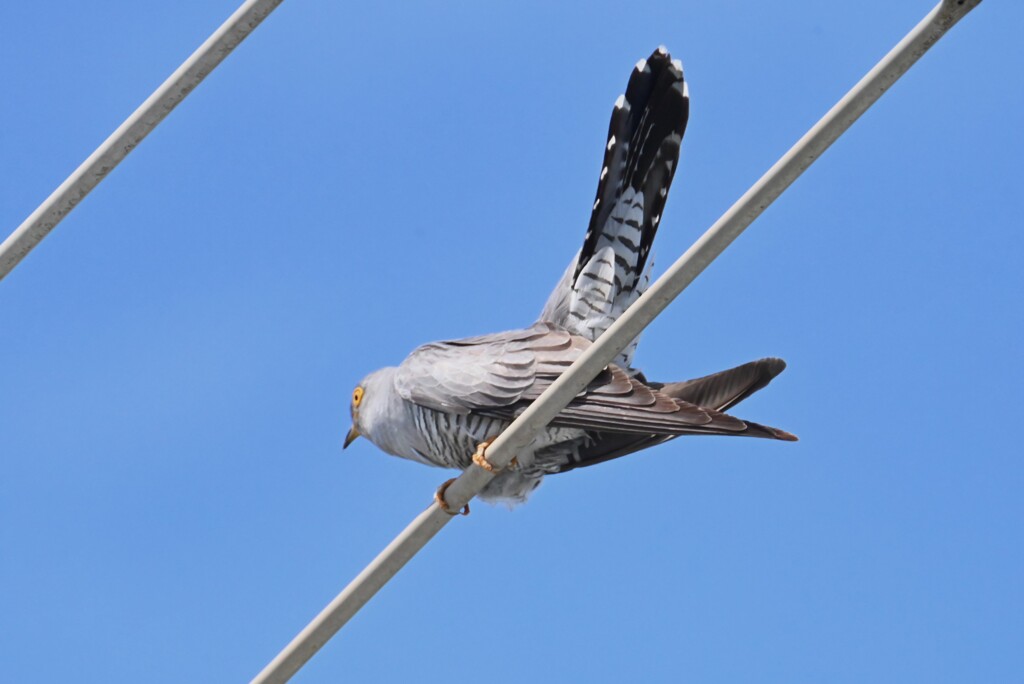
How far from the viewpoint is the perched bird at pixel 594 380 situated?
5.30 metres

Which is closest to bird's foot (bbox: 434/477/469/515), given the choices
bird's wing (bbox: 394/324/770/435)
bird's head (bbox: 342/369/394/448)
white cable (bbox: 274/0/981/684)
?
white cable (bbox: 274/0/981/684)

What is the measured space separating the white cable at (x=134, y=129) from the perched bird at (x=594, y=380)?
2.13 metres

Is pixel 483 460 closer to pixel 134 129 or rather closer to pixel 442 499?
pixel 442 499

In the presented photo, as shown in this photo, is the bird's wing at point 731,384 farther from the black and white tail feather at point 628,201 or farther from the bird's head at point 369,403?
the bird's head at point 369,403

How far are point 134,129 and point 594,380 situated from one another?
2.48m

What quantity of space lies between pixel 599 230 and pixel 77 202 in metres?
3.12

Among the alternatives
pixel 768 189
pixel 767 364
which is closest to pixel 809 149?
pixel 768 189

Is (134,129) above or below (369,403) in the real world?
below

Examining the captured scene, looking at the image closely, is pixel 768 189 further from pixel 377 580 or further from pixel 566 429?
pixel 566 429

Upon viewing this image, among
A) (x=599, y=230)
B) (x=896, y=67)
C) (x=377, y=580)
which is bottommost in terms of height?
(x=377, y=580)

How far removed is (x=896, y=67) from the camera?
122 inches

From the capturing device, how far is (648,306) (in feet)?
11.3

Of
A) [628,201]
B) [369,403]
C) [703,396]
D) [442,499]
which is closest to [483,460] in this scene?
[442,499]

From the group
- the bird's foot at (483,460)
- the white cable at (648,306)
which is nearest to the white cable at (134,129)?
the white cable at (648,306)
